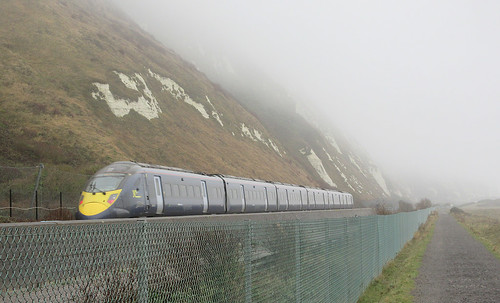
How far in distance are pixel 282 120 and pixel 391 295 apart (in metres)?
90.4

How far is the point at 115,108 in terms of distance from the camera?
47.3 metres

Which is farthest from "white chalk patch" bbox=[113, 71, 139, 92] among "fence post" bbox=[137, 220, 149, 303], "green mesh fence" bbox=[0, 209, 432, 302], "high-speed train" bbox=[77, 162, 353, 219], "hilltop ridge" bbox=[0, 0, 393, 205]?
"fence post" bbox=[137, 220, 149, 303]

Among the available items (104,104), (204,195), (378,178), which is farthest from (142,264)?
(378,178)

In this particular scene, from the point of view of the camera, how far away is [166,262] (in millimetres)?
4125

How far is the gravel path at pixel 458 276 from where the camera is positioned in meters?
12.3

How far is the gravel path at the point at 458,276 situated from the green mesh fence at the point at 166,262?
559 cm

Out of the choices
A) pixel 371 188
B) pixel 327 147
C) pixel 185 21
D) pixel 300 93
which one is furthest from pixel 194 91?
pixel 300 93

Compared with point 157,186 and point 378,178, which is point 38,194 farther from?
point 378,178

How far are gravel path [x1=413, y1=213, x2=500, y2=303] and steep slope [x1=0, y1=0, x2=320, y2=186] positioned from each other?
2560 centimetres

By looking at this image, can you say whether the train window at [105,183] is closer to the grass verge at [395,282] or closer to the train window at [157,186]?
the train window at [157,186]

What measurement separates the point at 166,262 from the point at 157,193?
1486 centimetres

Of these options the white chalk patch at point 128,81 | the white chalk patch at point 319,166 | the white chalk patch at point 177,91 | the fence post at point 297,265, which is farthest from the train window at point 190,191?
the white chalk patch at point 319,166

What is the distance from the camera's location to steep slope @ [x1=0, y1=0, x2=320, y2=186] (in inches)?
1421

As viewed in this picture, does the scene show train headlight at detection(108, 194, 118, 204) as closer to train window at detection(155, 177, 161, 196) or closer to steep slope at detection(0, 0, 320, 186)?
train window at detection(155, 177, 161, 196)
